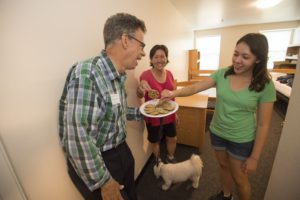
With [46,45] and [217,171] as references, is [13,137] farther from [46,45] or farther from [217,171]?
[217,171]

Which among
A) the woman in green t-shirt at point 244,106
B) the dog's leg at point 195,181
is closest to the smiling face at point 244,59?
the woman in green t-shirt at point 244,106

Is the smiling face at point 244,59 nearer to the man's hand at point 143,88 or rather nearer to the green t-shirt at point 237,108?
the green t-shirt at point 237,108

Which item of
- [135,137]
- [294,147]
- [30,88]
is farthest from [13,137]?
[294,147]

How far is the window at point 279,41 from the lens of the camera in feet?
17.4

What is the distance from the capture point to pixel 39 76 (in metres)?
0.73

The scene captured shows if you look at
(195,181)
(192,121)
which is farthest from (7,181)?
(192,121)

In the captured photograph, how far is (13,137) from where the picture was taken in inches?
25.4

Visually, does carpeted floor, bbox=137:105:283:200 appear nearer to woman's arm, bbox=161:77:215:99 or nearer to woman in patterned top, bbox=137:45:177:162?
woman in patterned top, bbox=137:45:177:162

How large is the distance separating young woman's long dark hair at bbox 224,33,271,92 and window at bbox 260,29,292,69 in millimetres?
5949

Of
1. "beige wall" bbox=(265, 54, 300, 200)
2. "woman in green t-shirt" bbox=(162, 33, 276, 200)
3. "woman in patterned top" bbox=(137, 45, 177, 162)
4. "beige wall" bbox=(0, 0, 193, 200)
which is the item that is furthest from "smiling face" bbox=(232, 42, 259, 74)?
"beige wall" bbox=(0, 0, 193, 200)

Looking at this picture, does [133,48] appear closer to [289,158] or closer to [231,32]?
[289,158]

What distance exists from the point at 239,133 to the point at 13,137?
1.30 m

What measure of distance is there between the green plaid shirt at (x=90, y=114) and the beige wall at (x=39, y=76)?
0.09 m

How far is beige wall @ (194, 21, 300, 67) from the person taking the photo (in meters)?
5.15
